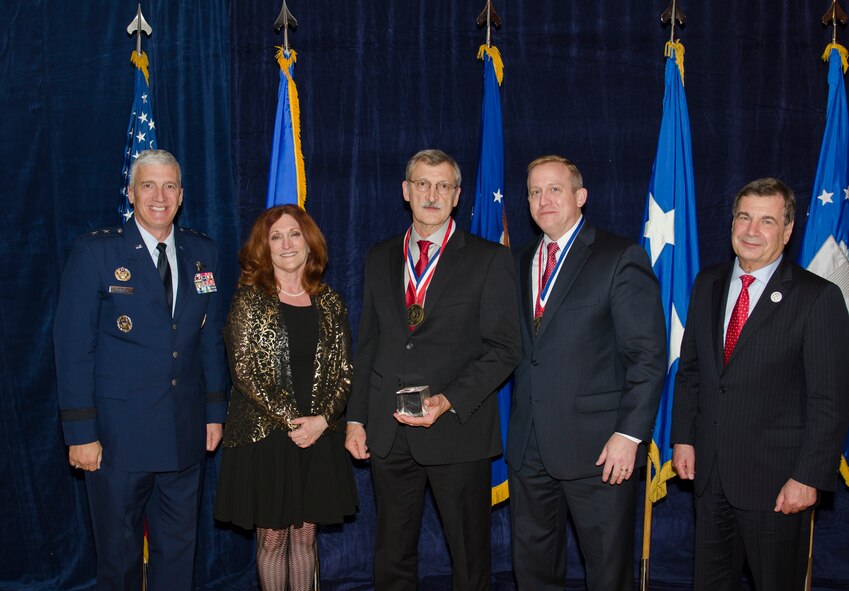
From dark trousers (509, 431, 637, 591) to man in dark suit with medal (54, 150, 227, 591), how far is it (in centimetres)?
141

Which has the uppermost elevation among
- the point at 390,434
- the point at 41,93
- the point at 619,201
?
the point at 41,93

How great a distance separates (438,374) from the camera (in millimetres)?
2822

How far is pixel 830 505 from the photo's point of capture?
13.1 feet

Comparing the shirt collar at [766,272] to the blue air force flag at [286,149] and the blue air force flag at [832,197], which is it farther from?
the blue air force flag at [286,149]

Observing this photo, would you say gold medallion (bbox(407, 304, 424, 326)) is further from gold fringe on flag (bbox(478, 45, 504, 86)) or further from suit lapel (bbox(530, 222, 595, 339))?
gold fringe on flag (bbox(478, 45, 504, 86))

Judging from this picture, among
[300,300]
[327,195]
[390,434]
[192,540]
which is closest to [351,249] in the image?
[327,195]

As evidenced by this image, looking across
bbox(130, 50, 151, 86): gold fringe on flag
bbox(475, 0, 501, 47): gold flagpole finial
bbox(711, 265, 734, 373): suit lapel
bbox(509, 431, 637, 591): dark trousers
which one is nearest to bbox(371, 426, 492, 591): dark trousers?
bbox(509, 431, 637, 591): dark trousers

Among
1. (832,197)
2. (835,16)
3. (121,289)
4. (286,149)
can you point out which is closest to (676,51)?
(835,16)

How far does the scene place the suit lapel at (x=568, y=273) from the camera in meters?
2.71

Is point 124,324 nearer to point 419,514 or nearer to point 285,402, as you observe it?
point 285,402

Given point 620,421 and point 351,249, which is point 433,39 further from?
point 620,421

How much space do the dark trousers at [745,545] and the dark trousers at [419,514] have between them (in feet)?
2.71

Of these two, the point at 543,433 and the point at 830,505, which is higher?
the point at 543,433

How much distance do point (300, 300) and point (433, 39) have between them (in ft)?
5.93
